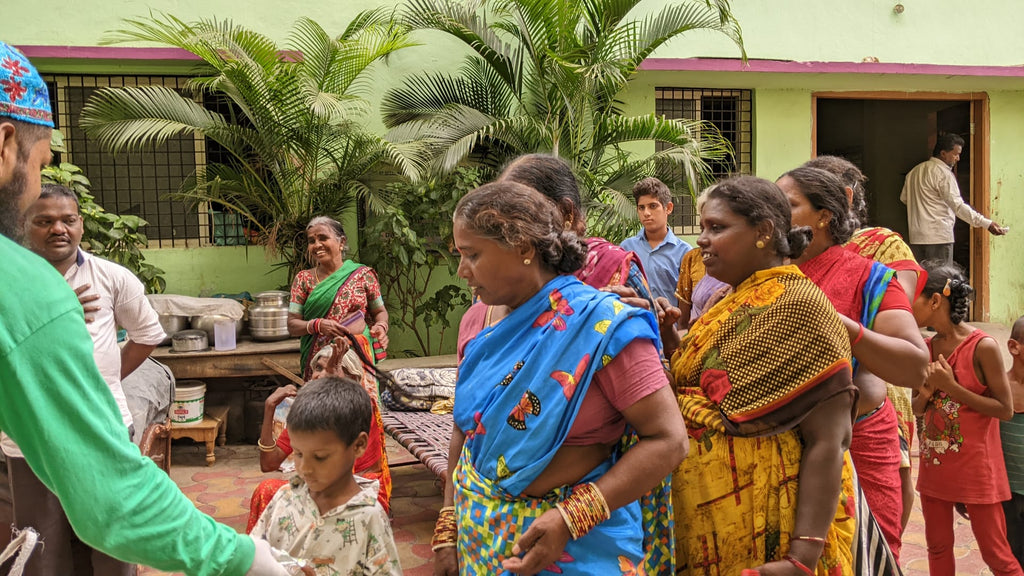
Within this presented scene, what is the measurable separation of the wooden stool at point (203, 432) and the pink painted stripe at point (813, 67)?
5.35 metres

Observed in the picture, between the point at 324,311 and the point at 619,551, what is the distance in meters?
3.65

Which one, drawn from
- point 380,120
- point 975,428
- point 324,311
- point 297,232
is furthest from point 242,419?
point 975,428

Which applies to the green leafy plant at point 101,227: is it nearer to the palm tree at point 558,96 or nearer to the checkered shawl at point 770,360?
the palm tree at point 558,96

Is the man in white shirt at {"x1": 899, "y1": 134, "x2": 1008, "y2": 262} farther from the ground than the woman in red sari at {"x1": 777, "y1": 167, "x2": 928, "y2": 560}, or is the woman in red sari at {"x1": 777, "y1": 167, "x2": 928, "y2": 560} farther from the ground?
the man in white shirt at {"x1": 899, "y1": 134, "x2": 1008, "y2": 262}

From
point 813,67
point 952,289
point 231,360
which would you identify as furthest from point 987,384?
point 813,67

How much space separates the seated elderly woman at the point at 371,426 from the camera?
3510 mm

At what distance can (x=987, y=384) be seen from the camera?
342 centimetres

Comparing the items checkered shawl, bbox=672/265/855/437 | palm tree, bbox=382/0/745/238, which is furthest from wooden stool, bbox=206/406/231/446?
checkered shawl, bbox=672/265/855/437

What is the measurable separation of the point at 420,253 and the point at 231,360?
2.01 meters

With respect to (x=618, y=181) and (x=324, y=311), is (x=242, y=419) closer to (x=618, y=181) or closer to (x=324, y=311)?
(x=324, y=311)

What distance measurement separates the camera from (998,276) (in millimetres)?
10289

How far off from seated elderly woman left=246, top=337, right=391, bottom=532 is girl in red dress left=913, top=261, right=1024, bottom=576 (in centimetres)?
235

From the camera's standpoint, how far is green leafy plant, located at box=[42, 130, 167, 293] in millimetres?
6508

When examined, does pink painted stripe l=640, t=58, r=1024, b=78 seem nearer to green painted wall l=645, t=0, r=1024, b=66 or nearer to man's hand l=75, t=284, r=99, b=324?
green painted wall l=645, t=0, r=1024, b=66
